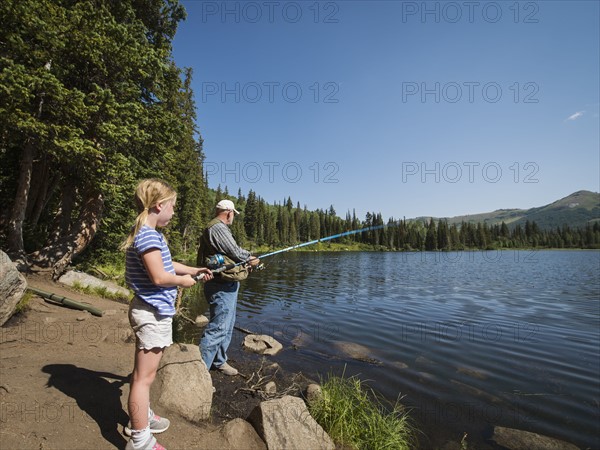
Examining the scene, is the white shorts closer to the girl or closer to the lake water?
the girl

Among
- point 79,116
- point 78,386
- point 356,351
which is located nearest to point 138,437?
point 78,386

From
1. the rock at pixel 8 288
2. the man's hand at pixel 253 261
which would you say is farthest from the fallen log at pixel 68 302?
the man's hand at pixel 253 261

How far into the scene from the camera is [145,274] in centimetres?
353

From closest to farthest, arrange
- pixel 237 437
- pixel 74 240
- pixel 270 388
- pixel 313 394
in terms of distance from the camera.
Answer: pixel 237 437
pixel 313 394
pixel 270 388
pixel 74 240

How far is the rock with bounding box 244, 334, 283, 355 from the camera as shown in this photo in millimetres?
10148

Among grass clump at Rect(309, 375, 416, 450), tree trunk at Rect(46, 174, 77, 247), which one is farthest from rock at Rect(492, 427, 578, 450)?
tree trunk at Rect(46, 174, 77, 247)

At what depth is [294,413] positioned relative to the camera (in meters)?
4.96

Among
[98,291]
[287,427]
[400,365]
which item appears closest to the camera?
[287,427]

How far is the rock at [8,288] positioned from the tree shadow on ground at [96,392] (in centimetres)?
273

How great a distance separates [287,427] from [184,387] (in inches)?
70.3

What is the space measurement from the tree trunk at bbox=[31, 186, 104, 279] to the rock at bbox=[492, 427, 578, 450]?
15262 mm

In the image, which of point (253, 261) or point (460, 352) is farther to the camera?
point (460, 352)

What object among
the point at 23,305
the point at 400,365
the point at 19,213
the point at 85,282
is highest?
the point at 19,213

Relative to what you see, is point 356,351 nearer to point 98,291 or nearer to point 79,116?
point 98,291
